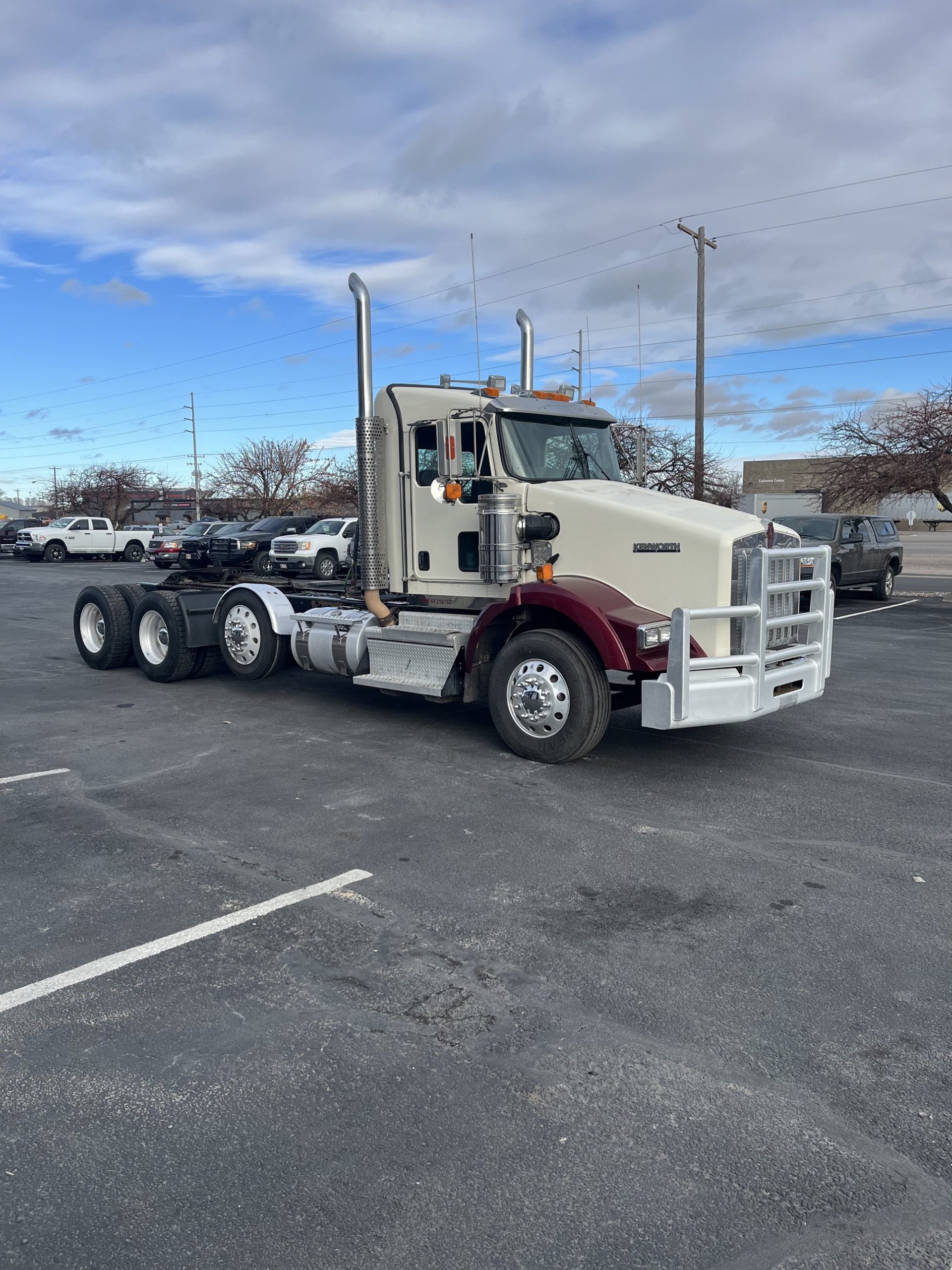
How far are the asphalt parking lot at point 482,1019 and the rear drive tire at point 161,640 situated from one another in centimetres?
320

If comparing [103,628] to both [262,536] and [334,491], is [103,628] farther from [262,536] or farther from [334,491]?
[334,491]

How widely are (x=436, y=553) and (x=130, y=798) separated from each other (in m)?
3.19

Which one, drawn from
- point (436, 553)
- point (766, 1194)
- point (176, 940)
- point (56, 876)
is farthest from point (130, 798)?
point (766, 1194)

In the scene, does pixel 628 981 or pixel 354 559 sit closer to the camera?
pixel 628 981

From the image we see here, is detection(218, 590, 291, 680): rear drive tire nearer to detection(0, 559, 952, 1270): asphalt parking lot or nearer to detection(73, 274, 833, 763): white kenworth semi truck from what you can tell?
detection(73, 274, 833, 763): white kenworth semi truck

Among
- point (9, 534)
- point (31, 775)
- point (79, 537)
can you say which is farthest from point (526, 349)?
point (9, 534)

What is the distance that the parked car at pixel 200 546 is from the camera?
23.1 m

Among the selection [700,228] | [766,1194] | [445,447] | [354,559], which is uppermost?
[700,228]

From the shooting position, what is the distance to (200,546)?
2769 centimetres

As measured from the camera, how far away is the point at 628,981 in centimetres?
390

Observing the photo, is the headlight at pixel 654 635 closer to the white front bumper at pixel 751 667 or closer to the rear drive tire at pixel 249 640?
the white front bumper at pixel 751 667

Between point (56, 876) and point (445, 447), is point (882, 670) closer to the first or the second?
point (445, 447)

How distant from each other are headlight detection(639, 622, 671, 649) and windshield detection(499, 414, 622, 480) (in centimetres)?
180

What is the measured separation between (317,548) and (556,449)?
2046 centimetres
